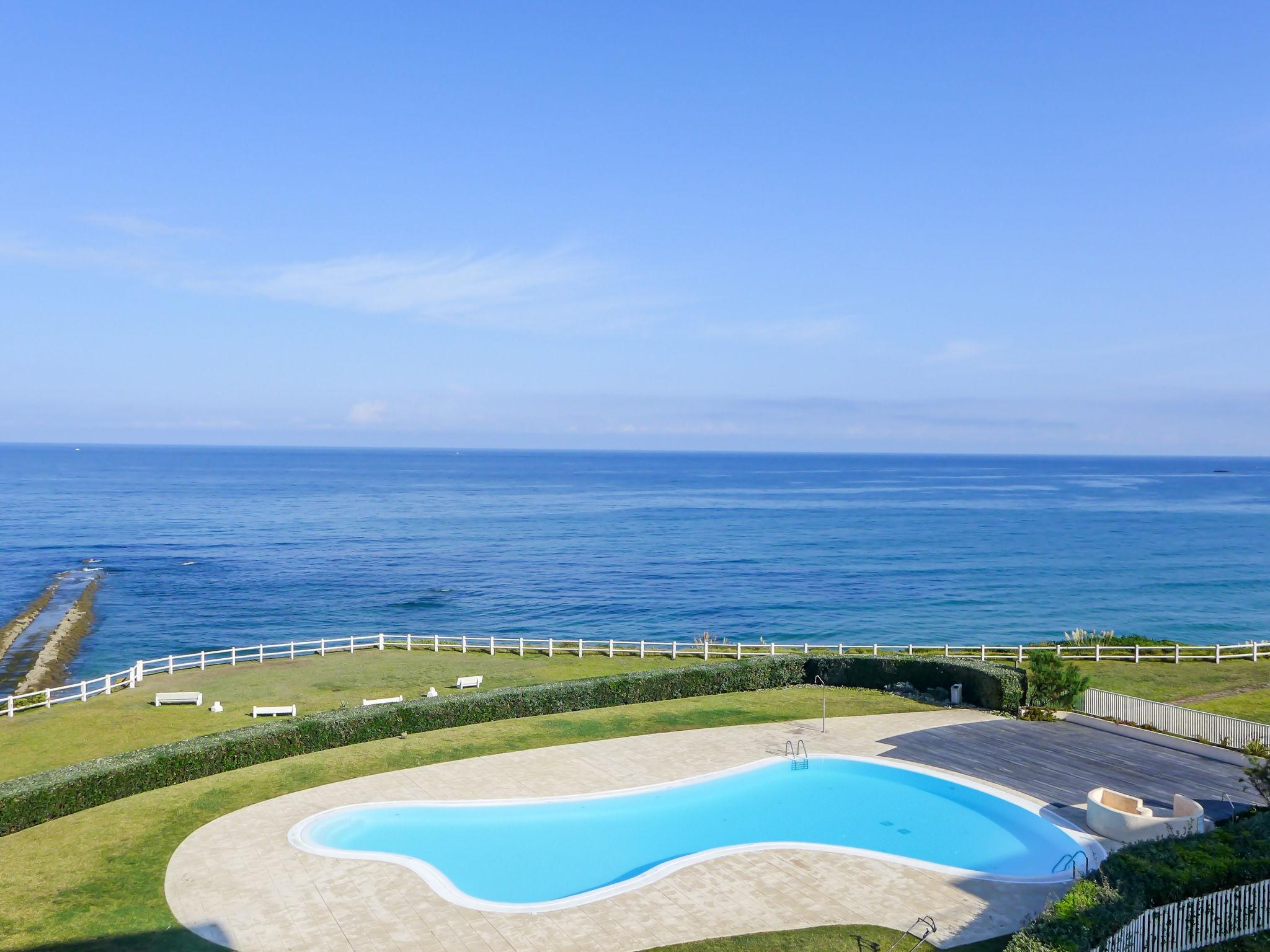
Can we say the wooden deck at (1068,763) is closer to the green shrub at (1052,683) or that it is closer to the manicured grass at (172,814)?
the green shrub at (1052,683)

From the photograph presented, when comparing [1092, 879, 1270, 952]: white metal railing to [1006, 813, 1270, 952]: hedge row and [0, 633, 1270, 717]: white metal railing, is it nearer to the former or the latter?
[1006, 813, 1270, 952]: hedge row

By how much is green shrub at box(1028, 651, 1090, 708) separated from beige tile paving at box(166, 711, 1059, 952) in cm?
1322

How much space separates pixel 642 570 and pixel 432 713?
5327 cm

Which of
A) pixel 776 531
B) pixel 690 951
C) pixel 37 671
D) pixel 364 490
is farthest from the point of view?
pixel 364 490

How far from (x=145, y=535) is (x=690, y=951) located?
347 feet

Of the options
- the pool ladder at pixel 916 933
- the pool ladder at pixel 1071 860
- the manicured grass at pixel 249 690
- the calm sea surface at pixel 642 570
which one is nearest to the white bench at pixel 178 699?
the manicured grass at pixel 249 690

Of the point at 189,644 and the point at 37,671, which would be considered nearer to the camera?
the point at 37,671

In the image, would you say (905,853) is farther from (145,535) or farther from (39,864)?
(145,535)

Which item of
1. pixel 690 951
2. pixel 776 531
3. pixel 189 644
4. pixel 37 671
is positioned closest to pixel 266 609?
pixel 189 644

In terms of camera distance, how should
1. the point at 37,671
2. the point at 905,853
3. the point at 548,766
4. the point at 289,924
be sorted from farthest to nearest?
the point at 37,671, the point at 548,766, the point at 905,853, the point at 289,924

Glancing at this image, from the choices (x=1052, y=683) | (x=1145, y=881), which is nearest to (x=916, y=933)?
(x=1145, y=881)

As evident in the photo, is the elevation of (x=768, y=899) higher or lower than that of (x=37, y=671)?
higher

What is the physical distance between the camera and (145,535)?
10194 cm

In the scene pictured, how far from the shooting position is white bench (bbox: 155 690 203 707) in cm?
3012
